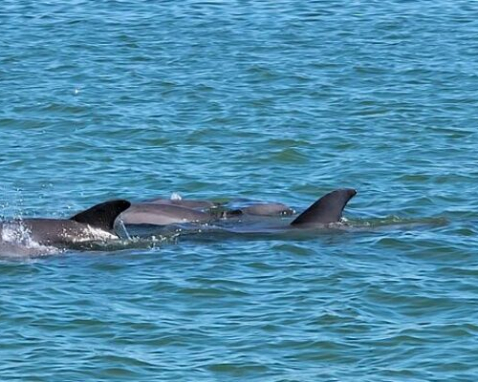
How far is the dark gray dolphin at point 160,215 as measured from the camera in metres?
17.0

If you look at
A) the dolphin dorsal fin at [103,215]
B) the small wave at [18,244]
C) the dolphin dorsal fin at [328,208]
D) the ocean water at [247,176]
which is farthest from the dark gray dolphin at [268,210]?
the small wave at [18,244]

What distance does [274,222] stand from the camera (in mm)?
16891

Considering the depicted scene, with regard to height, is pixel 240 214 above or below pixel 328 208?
below

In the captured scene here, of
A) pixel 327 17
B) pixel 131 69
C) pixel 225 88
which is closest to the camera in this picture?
pixel 225 88

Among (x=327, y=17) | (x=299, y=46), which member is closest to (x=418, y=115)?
(x=299, y=46)

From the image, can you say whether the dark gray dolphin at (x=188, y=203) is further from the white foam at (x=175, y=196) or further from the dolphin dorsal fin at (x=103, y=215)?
the dolphin dorsal fin at (x=103, y=215)

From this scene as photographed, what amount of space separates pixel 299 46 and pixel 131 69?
3195mm

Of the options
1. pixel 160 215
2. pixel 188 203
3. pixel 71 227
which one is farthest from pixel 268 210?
pixel 71 227

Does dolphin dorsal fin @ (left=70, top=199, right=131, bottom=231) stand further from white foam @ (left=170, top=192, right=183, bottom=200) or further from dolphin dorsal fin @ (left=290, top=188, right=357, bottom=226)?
white foam @ (left=170, top=192, right=183, bottom=200)

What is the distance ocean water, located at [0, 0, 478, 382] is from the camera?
12883 millimetres

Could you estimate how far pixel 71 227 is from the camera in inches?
625

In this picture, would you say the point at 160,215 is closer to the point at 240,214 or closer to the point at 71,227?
the point at 240,214

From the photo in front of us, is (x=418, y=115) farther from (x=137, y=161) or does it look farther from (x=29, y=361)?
(x=29, y=361)

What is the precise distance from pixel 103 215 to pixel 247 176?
155 inches
